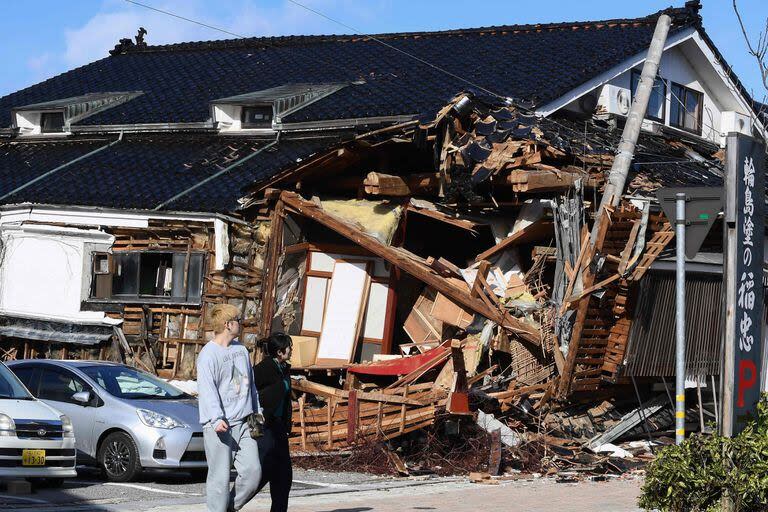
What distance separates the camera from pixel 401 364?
17469mm

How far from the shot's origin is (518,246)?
18.3m

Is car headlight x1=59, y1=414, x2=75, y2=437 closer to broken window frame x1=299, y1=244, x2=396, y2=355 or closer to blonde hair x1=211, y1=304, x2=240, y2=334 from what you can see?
blonde hair x1=211, y1=304, x2=240, y2=334

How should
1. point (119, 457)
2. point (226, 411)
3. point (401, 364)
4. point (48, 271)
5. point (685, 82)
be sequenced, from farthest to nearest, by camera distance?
point (685, 82) < point (48, 271) < point (401, 364) < point (119, 457) < point (226, 411)

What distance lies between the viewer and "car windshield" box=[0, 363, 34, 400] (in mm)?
12912

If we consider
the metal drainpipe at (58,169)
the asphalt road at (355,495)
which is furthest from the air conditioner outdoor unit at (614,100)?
the metal drainpipe at (58,169)

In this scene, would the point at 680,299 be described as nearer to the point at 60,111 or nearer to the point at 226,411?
the point at 226,411

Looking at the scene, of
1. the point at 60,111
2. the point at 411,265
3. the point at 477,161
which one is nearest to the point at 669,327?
the point at 477,161

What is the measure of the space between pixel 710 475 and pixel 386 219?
376 inches

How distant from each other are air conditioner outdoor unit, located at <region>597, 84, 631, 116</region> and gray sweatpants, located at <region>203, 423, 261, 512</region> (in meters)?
15.0

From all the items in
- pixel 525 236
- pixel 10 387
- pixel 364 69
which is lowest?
pixel 10 387

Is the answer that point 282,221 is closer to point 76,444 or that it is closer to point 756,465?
point 76,444

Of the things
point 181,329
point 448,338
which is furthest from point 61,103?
point 448,338

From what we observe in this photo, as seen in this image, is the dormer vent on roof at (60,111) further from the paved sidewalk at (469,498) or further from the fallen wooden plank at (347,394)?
the paved sidewalk at (469,498)

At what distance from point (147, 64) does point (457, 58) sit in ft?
31.3
